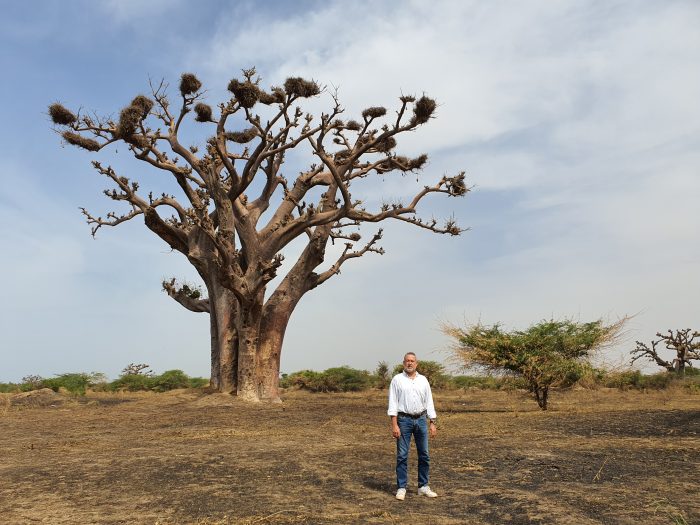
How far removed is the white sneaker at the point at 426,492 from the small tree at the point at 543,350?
1037 centimetres

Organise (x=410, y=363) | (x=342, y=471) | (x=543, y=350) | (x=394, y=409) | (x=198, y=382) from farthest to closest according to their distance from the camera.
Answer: (x=198, y=382) → (x=543, y=350) → (x=342, y=471) → (x=410, y=363) → (x=394, y=409)

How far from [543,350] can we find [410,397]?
1052 centimetres

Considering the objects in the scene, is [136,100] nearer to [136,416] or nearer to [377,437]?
[136,416]

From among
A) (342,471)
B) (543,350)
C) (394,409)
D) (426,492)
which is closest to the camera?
(426,492)

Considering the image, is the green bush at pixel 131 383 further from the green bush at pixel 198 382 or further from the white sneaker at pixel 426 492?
the white sneaker at pixel 426 492

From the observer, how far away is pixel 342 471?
7340 mm

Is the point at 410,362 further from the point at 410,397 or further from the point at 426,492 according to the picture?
the point at 426,492

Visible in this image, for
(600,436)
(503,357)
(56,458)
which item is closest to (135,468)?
(56,458)

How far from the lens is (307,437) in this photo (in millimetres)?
10680

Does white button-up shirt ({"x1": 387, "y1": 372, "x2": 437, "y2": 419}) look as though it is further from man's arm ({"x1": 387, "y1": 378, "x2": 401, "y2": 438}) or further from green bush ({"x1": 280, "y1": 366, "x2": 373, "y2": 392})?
green bush ({"x1": 280, "y1": 366, "x2": 373, "y2": 392})

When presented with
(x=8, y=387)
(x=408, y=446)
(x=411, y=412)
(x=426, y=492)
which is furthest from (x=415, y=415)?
(x=8, y=387)

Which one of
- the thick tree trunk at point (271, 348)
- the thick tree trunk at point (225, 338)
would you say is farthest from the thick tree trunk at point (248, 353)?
the thick tree trunk at point (225, 338)

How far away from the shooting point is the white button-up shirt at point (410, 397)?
21.0ft

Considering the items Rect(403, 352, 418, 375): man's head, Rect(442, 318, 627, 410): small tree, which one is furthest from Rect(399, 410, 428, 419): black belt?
Rect(442, 318, 627, 410): small tree
